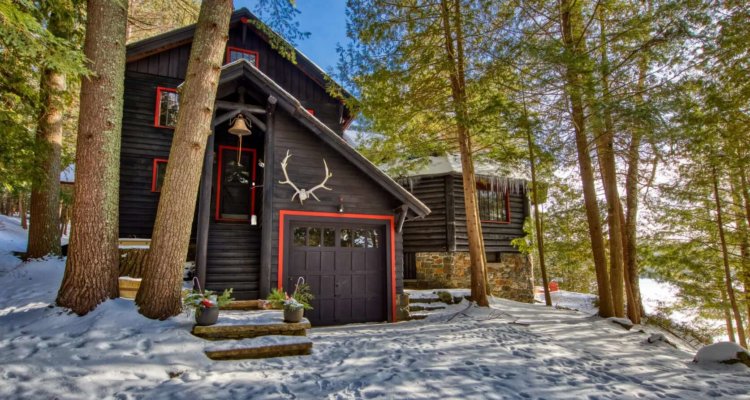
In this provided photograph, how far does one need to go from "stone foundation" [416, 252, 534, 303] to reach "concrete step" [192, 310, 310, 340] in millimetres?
8751

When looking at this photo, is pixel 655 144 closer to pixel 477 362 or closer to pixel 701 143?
pixel 701 143

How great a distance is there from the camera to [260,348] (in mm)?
4309

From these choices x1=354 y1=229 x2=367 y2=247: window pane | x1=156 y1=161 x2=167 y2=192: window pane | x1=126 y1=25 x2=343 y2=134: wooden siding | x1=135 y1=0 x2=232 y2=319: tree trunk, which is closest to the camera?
x1=135 y1=0 x2=232 y2=319: tree trunk

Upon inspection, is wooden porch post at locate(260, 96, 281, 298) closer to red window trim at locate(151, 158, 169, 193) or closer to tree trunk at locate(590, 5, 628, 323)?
red window trim at locate(151, 158, 169, 193)

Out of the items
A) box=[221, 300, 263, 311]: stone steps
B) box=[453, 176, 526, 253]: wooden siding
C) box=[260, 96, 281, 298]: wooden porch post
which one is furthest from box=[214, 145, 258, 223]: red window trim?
box=[453, 176, 526, 253]: wooden siding

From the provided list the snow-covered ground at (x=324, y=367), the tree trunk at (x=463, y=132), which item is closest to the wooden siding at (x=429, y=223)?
the tree trunk at (x=463, y=132)

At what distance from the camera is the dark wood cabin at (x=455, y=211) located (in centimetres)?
1340

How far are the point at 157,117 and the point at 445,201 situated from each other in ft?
30.2

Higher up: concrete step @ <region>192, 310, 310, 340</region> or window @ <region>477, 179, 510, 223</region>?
window @ <region>477, 179, 510, 223</region>

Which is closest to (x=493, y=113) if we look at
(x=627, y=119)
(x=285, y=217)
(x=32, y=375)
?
(x=627, y=119)

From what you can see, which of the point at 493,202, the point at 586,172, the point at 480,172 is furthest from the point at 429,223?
the point at 586,172

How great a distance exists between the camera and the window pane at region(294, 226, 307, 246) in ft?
26.1

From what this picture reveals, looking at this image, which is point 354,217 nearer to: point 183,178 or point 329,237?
point 329,237

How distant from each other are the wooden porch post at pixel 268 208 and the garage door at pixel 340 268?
437 mm
